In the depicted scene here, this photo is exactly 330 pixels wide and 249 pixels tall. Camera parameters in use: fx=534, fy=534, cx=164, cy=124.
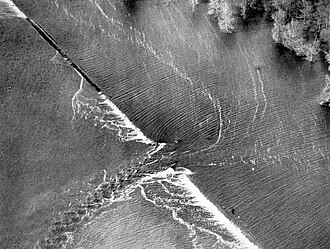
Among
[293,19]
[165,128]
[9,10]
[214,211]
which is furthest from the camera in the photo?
[9,10]

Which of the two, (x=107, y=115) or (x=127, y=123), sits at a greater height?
(x=107, y=115)

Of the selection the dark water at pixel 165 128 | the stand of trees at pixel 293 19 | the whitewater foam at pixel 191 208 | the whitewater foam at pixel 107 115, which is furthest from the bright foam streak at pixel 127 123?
the stand of trees at pixel 293 19

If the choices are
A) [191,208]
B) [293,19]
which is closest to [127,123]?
[191,208]

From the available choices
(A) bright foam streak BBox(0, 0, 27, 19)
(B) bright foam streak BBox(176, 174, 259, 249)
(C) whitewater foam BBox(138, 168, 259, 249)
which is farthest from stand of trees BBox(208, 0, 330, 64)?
(A) bright foam streak BBox(0, 0, 27, 19)

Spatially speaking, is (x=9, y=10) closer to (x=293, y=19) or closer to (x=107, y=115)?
(x=107, y=115)

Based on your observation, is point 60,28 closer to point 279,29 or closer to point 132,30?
point 132,30

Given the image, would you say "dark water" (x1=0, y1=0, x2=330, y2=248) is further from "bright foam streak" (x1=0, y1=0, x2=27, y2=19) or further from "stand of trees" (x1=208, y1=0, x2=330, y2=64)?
"stand of trees" (x1=208, y1=0, x2=330, y2=64)

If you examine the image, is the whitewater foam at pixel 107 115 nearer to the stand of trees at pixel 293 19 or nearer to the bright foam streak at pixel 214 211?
the bright foam streak at pixel 214 211
